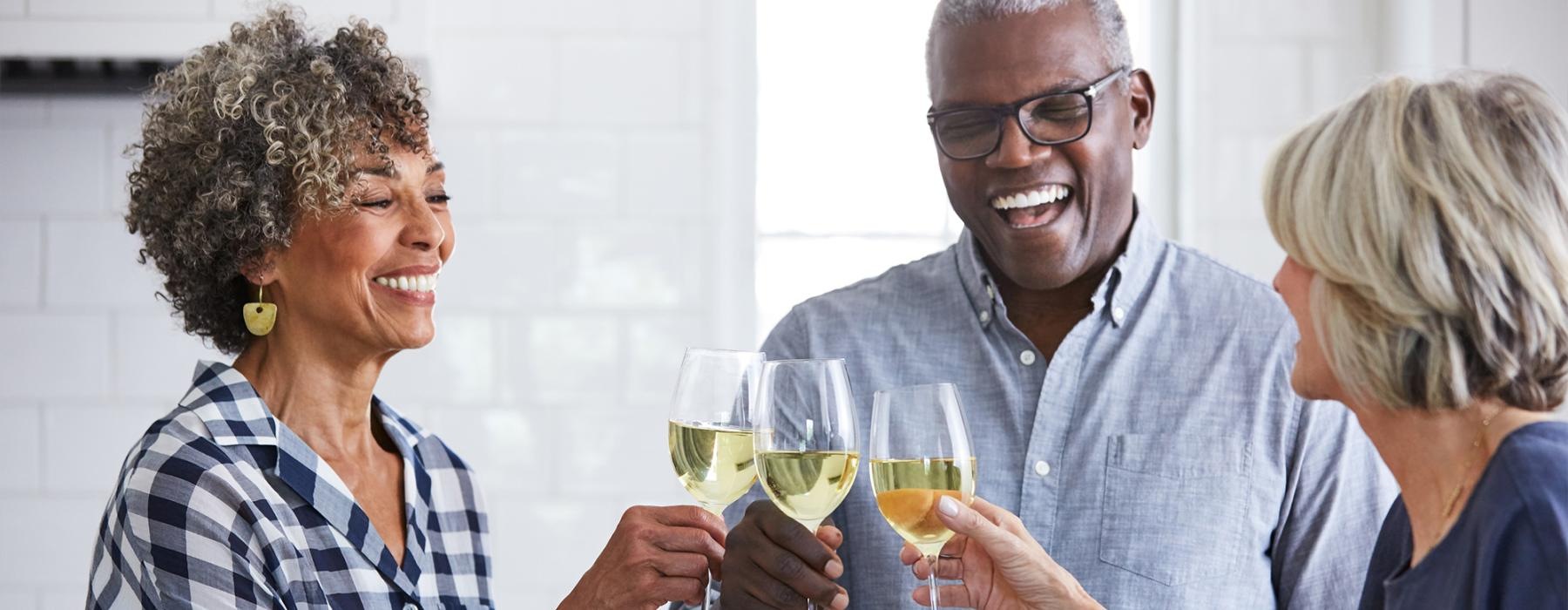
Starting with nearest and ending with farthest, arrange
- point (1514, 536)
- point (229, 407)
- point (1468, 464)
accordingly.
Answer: point (1514, 536) → point (1468, 464) → point (229, 407)

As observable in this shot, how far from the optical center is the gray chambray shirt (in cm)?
171

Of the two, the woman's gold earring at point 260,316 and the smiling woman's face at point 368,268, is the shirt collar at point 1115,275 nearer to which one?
the smiling woman's face at point 368,268

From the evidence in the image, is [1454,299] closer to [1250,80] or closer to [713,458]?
[713,458]

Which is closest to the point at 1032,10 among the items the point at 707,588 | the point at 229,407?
the point at 707,588

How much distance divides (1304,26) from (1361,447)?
1443mm

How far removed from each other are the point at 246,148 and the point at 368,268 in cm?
21

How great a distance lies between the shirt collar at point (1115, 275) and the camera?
6.04ft

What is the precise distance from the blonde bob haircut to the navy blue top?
6cm

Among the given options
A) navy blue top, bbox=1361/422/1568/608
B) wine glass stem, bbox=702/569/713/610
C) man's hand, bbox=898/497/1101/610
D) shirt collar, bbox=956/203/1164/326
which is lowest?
wine glass stem, bbox=702/569/713/610

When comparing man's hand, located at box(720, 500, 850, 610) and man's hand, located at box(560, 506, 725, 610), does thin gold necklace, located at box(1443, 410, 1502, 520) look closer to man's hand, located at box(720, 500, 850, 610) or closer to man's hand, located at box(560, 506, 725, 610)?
man's hand, located at box(720, 500, 850, 610)

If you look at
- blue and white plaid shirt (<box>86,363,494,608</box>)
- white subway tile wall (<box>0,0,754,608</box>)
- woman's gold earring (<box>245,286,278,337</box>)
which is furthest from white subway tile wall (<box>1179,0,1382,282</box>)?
woman's gold earring (<box>245,286,278,337</box>)

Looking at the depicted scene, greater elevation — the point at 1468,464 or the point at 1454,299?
the point at 1454,299

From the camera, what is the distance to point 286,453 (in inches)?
65.1

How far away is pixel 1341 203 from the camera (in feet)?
4.03
